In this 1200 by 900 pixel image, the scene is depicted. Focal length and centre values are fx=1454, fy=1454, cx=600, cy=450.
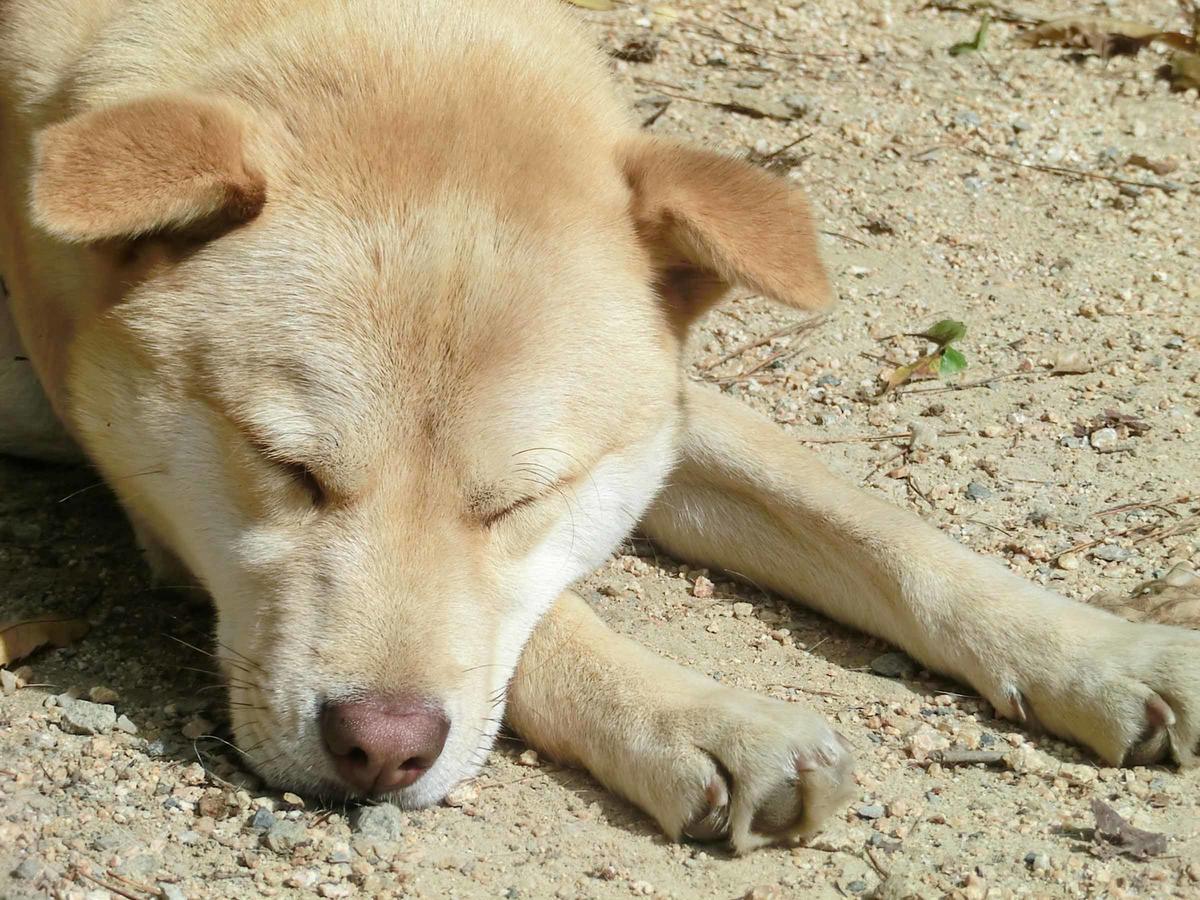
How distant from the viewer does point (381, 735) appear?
8.98ft

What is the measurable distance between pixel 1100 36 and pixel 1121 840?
5.03 metres

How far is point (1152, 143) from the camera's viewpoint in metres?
6.26

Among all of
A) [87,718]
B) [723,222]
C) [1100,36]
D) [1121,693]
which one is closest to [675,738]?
[1121,693]

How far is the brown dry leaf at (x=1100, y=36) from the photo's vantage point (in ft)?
22.6

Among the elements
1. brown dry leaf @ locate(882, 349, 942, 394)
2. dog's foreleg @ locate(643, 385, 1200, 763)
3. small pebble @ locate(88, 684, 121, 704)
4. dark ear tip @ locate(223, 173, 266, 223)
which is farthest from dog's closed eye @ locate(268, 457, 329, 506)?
brown dry leaf @ locate(882, 349, 942, 394)

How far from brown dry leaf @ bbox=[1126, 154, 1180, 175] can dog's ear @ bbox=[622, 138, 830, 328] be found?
10.7ft

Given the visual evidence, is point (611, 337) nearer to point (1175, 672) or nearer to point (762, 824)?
point (762, 824)

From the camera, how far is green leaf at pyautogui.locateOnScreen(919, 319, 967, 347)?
195 inches

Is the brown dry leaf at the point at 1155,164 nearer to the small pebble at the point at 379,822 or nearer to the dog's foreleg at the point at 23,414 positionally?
the dog's foreleg at the point at 23,414

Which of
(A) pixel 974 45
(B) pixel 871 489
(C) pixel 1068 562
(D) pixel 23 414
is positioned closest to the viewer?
(C) pixel 1068 562

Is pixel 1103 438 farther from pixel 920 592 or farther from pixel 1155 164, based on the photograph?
pixel 1155 164

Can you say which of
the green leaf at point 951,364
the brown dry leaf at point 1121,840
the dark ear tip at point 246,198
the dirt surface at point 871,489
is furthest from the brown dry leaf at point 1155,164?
the dark ear tip at point 246,198

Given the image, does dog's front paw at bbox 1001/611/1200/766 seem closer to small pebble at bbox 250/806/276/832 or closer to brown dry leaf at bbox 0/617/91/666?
small pebble at bbox 250/806/276/832

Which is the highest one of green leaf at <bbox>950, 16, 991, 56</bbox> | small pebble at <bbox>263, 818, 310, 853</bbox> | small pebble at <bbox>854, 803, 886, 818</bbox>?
green leaf at <bbox>950, 16, 991, 56</bbox>
